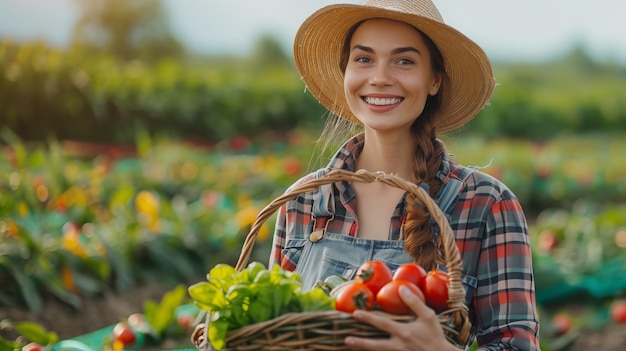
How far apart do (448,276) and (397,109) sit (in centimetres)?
53

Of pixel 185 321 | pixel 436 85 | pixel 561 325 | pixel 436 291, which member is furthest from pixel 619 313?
pixel 436 291

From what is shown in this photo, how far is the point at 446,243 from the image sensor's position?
164cm

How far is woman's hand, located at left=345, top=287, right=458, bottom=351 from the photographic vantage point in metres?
1.52

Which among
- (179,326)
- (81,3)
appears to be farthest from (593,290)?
(81,3)

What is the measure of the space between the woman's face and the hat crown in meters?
0.06

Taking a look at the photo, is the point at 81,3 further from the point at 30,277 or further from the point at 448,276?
the point at 448,276

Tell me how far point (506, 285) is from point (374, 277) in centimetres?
45

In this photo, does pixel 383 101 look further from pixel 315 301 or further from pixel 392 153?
pixel 315 301

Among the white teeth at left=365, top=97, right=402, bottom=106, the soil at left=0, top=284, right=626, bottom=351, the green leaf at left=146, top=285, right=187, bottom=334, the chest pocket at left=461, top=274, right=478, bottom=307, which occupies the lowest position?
the soil at left=0, top=284, right=626, bottom=351

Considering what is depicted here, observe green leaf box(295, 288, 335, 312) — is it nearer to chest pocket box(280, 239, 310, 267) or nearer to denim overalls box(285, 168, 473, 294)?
denim overalls box(285, 168, 473, 294)

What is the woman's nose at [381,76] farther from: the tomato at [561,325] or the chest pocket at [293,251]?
the tomato at [561,325]

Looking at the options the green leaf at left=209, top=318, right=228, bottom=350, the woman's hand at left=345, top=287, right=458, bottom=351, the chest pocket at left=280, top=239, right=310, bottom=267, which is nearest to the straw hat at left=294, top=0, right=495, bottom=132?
the chest pocket at left=280, top=239, right=310, bottom=267

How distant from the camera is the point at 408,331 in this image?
61.5 inches

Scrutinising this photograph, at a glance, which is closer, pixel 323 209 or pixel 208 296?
pixel 208 296
